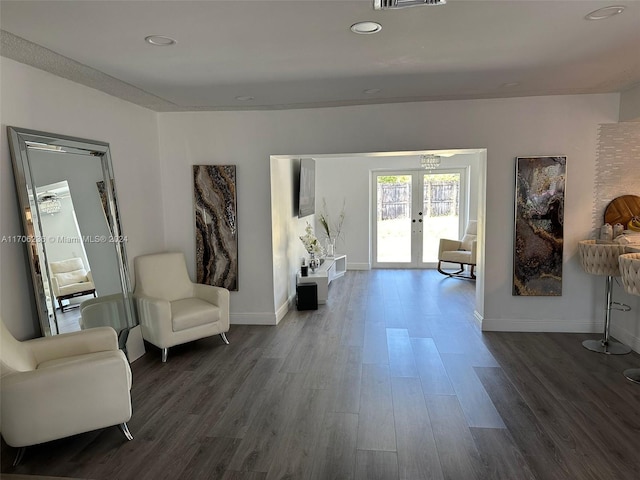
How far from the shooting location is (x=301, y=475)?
2.18 meters

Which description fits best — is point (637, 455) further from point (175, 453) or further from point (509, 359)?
point (175, 453)

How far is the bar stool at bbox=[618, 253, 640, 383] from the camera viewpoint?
9.82 ft

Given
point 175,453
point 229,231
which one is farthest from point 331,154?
point 175,453

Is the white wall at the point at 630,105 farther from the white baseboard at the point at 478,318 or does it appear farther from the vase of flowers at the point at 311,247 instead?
the vase of flowers at the point at 311,247

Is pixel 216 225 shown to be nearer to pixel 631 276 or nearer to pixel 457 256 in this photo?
pixel 631 276

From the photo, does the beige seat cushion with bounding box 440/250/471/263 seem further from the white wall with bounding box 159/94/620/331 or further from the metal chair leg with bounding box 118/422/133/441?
the metal chair leg with bounding box 118/422/133/441

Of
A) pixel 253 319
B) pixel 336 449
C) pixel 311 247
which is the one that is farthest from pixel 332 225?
pixel 336 449

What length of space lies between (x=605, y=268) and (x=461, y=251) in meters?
3.65

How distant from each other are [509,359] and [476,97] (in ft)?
8.46

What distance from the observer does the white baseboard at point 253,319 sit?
4781mm

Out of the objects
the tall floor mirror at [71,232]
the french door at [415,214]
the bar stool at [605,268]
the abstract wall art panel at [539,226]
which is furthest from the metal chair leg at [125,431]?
the french door at [415,214]

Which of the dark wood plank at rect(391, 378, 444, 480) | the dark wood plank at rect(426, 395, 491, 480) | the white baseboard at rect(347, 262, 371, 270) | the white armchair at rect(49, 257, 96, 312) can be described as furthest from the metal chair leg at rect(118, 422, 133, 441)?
the white baseboard at rect(347, 262, 371, 270)

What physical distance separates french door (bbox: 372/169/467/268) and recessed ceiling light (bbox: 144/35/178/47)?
599 centimetres

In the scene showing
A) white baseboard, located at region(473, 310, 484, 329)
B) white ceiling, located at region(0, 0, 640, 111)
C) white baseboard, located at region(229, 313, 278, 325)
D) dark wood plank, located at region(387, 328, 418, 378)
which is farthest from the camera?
white baseboard, located at region(229, 313, 278, 325)
